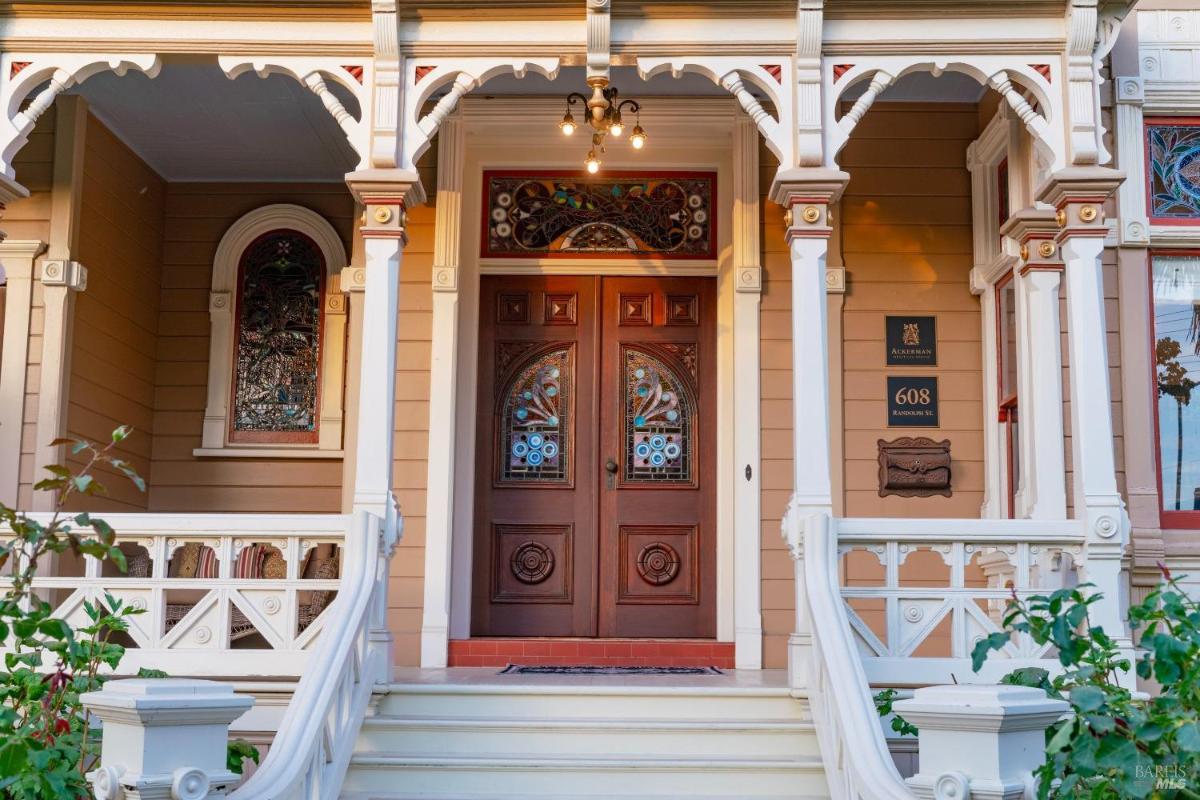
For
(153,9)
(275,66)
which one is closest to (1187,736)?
(275,66)

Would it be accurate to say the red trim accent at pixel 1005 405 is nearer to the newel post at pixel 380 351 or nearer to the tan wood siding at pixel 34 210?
the newel post at pixel 380 351

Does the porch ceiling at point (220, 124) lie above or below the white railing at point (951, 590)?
above

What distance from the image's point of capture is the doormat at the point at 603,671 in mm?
6758

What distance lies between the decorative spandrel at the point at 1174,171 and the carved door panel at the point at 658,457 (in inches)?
107

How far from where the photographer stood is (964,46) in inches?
246

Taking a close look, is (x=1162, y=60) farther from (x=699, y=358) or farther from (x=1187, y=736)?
(x=1187, y=736)

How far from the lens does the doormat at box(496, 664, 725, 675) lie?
22.2ft

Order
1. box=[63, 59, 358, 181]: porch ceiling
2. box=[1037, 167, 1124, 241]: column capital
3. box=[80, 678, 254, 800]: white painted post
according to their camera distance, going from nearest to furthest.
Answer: box=[80, 678, 254, 800]: white painted post → box=[1037, 167, 1124, 241]: column capital → box=[63, 59, 358, 181]: porch ceiling

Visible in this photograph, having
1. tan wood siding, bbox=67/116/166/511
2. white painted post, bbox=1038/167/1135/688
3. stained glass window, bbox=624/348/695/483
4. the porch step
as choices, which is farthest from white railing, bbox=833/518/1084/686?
tan wood siding, bbox=67/116/166/511

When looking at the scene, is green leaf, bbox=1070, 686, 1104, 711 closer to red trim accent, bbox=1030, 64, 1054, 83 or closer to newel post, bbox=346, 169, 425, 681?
newel post, bbox=346, 169, 425, 681

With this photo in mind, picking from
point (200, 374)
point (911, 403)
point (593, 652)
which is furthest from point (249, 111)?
point (911, 403)

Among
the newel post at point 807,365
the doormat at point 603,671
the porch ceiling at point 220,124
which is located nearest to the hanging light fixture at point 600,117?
the newel post at point 807,365

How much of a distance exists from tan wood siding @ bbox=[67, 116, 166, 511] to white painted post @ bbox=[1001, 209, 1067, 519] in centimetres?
565

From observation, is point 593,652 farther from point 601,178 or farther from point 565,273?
point 601,178
